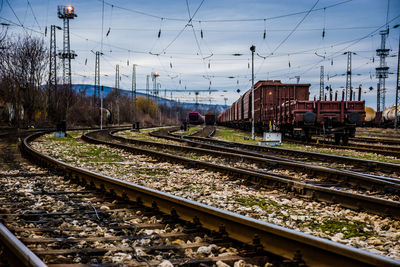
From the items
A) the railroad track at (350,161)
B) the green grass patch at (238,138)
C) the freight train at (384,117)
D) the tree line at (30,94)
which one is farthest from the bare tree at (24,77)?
the freight train at (384,117)

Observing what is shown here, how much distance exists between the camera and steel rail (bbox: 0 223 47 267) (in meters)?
2.60

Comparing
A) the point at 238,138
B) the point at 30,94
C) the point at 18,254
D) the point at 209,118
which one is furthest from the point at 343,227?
the point at 209,118

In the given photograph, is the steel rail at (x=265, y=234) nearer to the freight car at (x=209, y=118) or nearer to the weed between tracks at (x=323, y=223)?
the weed between tracks at (x=323, y=223)

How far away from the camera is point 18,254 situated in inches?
110

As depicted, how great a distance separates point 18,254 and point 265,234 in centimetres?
204

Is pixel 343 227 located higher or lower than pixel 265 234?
lower

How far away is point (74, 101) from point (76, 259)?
48.9m

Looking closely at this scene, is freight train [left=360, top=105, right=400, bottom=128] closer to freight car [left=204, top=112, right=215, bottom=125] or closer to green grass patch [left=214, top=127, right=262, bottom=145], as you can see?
green grass patch [left=214, top=127, right=262, bottom=145]

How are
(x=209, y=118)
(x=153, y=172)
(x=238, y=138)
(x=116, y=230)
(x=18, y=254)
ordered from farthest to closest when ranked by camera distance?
(x=209, y=118), (x=238, y=138), (x=153, y=172), (x=116, y=230), (x=18, y=254)

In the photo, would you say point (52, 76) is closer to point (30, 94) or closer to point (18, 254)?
point (30, 94)

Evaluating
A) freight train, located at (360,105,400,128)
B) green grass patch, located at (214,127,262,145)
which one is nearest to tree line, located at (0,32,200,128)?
green grass patch, located at (214,127,262,145)

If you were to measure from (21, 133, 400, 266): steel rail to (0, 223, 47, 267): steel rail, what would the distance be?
1770 mm

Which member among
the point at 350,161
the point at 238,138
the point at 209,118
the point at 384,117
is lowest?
the point at 238,138

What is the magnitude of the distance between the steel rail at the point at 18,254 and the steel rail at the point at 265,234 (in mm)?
1770
